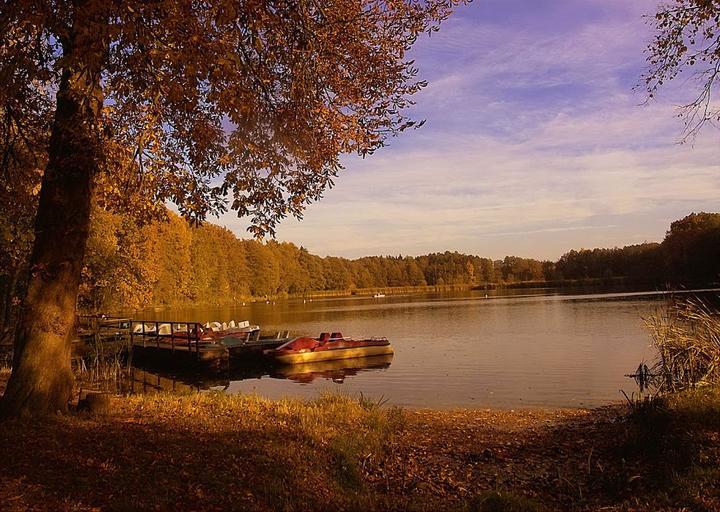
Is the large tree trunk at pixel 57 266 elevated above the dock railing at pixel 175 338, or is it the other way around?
the large tree trunk at pixel 57 266

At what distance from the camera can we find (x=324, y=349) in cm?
2952

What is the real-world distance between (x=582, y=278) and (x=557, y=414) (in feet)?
469

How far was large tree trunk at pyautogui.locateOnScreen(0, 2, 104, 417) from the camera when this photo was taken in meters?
8.74

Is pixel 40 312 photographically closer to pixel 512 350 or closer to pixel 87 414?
pixel 87 414

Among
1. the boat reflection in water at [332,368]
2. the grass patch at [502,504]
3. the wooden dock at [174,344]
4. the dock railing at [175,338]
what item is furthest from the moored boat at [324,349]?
the grass patch at [502,504]

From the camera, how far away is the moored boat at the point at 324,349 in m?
28.3

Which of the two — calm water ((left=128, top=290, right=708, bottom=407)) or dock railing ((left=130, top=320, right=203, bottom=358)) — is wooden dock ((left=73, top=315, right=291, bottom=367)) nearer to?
dock railing ((left=130, top=320, right=203, bottom=358))

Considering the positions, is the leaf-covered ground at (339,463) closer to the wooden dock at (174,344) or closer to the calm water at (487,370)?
the calm water at (487,370)

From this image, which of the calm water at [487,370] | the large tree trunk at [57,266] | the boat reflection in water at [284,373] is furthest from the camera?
the boat reflection in water at [284,373]

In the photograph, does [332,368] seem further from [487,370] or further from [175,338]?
[175,338]

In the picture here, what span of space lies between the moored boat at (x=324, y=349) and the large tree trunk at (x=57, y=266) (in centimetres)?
1918

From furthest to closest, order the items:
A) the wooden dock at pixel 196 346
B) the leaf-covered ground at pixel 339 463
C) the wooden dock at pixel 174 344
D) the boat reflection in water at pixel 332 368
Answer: the wooden dock at pixel 196 346 → the boat reflection in water at pixel 332 368 → the wooden dock at pixel 174 344 → the leaf-covered ground at pixel 339 463

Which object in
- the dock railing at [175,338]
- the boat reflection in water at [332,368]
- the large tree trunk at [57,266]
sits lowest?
the boat reflection in water at [332,368]

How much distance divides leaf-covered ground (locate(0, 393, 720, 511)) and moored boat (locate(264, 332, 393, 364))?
57.3 ft
